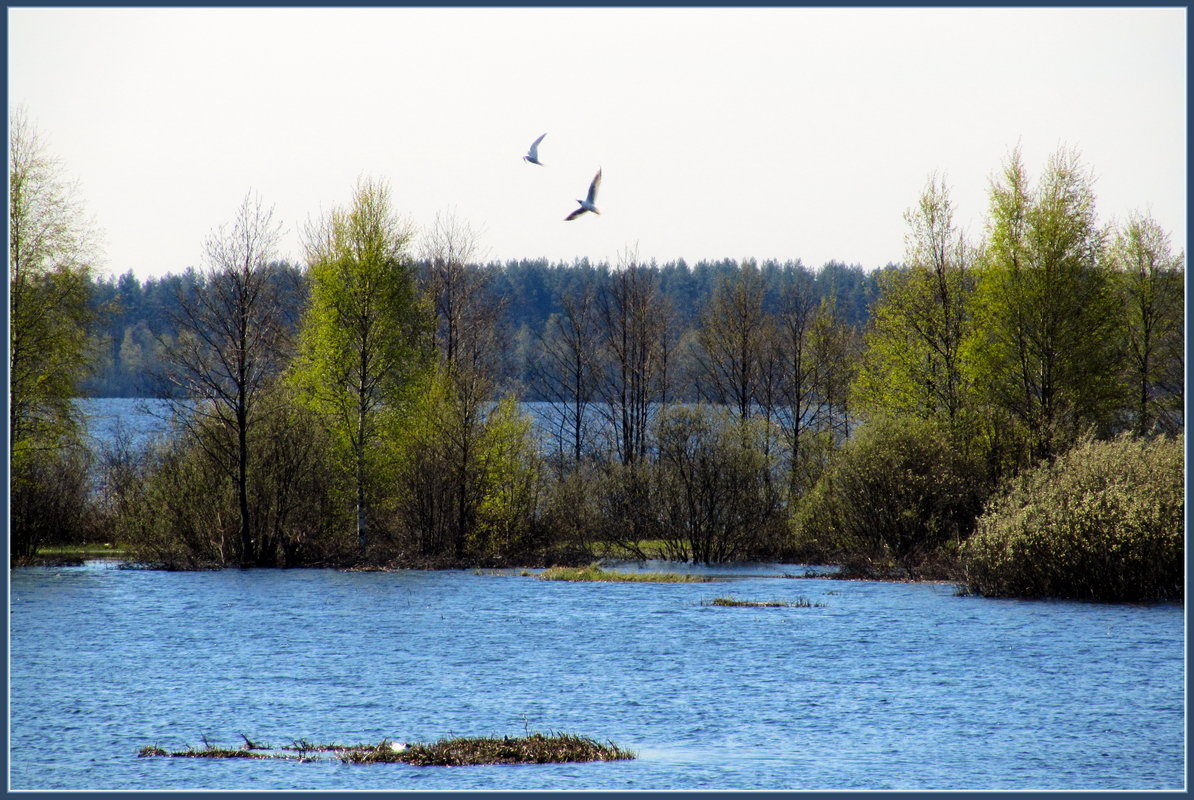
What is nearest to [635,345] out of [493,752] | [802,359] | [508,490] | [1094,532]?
[802,359]

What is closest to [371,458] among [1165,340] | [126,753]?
[126,753]

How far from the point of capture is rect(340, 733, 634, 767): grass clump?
58.1 ft

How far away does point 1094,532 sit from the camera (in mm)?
33656

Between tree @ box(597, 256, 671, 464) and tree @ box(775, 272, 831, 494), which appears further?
tree @ box(597, 256, 671, 464)

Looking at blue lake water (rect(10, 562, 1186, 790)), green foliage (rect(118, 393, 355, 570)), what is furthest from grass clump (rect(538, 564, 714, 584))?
green foliage (rect(118, 393, 355, 570))

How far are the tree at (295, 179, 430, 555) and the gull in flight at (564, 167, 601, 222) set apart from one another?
24.1 meters

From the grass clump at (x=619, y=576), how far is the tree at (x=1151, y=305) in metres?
26.2

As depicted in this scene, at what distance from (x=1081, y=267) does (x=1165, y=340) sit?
14.1 metres

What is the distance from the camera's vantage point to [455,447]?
45938mm

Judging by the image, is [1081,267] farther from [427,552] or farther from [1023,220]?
[427,552]

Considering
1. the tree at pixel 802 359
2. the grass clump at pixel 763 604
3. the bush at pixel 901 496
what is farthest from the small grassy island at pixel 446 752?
the tree at pixel 802 359

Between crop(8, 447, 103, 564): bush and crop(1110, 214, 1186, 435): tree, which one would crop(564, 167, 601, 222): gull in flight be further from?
crop(1110, 214, 1186, 435): tree

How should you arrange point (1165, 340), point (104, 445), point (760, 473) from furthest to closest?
point (104, 445), point (1165, 340), point (760, 473)

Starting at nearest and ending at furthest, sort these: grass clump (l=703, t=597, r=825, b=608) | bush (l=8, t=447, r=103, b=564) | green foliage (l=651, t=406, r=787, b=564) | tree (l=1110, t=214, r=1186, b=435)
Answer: grass clump (l=703, t=597, r=825, b=608)
bush (l=8, t=447, r=103, b=564)
green foliage (l=651, t=406, r=787, b=564)
tree (l=1110, t=214, r=1186, b=435)
